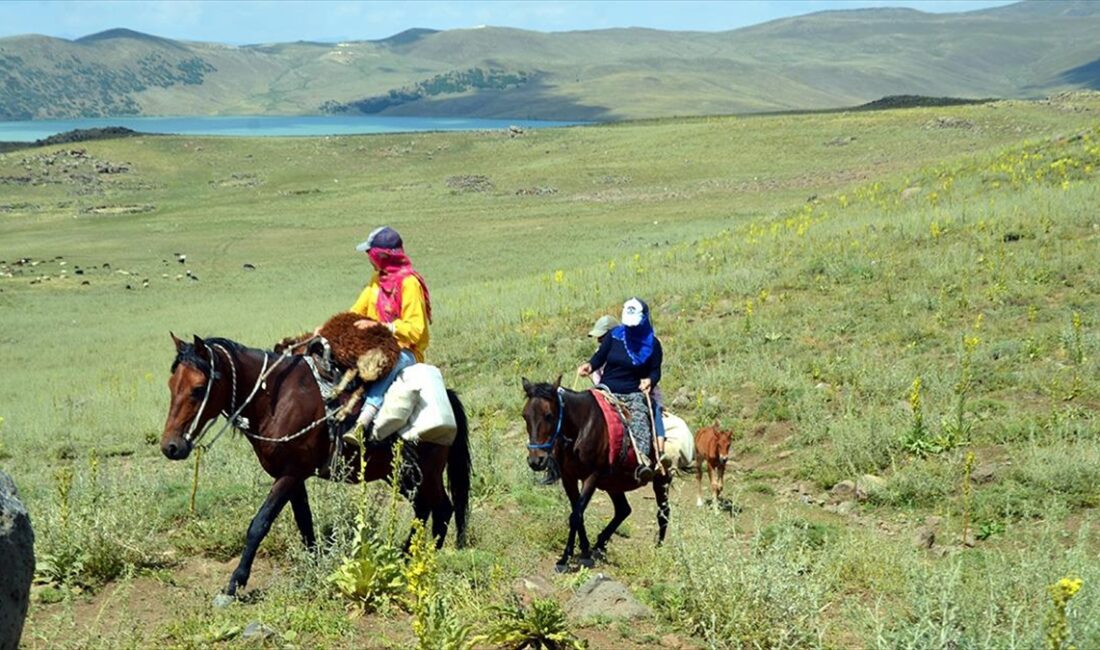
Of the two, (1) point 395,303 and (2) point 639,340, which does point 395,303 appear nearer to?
(1) point 395,303

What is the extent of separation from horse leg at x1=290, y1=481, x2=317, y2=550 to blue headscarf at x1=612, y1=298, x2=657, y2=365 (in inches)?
127

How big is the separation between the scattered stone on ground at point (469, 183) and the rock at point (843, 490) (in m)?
57.1

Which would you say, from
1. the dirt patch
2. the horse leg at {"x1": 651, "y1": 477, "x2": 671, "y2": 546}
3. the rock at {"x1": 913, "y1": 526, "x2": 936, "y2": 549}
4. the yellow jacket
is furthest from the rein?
the dirt patch

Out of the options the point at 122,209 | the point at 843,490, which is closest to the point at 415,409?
the point at 843,490

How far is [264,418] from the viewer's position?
7.52 m

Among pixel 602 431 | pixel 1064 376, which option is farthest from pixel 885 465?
pixel 602 431

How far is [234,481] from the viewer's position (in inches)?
404

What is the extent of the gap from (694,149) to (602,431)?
70387 millimetres

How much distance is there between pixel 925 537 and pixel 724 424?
451cm

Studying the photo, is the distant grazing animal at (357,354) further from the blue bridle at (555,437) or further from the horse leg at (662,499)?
the horse leg at (662,499)

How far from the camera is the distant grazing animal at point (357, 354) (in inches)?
304

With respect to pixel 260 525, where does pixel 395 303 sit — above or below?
above

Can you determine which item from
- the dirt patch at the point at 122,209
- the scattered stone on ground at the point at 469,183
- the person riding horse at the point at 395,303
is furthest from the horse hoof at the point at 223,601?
the scattered stone on ground at the point at 469,183

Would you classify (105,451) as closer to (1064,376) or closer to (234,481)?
(234,481)
